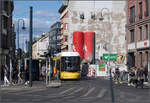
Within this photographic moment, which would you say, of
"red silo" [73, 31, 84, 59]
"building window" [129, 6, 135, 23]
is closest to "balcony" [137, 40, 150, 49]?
"building window" [129, 6, 135, 23]

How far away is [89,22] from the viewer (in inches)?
3447

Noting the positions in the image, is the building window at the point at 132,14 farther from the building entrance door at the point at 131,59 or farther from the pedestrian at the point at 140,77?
the pedestrian at the point at 140,77

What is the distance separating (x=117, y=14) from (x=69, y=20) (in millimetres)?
11125

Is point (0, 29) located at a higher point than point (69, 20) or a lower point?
lower

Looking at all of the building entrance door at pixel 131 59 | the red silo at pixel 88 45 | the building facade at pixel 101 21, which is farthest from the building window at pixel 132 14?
the building facade at pixel 101 21

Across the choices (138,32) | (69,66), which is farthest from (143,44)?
(69,66)

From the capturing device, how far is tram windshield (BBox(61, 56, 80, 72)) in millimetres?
42031

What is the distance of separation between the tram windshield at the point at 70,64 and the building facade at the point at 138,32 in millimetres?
8088

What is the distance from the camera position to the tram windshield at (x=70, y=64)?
42.0 metres

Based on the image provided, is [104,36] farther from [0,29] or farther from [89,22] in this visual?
[0,29]

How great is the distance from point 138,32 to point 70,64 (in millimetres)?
12920

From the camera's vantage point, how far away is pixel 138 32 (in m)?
50.6

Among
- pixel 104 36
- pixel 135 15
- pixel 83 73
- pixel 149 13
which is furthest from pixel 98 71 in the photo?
pixel 104 36

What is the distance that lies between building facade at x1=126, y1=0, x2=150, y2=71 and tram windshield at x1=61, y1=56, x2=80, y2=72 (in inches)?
318
